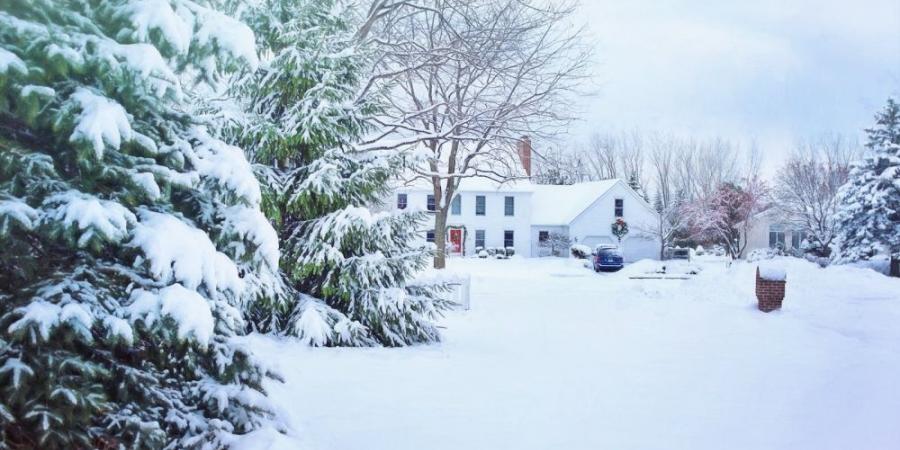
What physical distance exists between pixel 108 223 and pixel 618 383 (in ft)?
16.3

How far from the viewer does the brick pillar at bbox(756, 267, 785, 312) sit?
38.0ft

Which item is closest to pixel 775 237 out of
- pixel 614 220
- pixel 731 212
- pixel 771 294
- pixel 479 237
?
pixel 731 212

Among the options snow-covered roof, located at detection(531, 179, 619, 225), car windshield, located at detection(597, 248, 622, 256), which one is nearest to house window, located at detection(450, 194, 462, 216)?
snow-covered roof, located at detection(531, 179, 619, 225)

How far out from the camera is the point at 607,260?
26375mm

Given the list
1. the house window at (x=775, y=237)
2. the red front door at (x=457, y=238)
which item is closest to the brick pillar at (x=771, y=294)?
the house window at (x=775, y=237)

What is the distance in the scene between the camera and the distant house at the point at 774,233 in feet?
106

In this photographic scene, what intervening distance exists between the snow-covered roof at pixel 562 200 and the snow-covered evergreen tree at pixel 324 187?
94.1 feet

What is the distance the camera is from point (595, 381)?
639 cm

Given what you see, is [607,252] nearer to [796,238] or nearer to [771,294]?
[796,238]

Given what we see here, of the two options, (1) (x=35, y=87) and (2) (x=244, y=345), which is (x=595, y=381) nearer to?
(2) (x=244, y=345)

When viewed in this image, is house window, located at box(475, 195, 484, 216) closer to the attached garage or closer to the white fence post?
the attached garage

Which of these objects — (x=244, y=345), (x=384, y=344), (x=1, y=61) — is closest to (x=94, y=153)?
(x=1, y=61)

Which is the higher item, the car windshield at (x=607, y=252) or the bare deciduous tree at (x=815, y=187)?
the bare deciduous tree at (x=815, y=187)

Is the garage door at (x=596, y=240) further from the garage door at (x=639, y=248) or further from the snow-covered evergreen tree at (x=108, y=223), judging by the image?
the snow-covered evergreen tree at (x=108, y=223)
